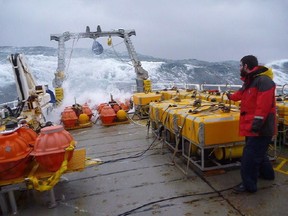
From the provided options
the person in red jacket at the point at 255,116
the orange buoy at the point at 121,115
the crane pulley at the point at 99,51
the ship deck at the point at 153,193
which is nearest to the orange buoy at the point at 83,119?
the orange buoy at the point at 121,115

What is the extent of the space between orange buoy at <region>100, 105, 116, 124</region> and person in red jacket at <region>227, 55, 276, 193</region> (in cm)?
594

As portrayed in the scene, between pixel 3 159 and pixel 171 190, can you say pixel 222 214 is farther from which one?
pixel 3 159

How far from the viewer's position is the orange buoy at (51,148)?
11.8 feet

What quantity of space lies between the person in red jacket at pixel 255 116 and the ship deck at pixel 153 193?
0.31m

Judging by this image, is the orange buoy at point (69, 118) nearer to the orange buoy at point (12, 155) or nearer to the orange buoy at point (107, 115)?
the orange buoy at point (107, 115)

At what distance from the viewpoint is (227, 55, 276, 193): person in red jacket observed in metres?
3.26

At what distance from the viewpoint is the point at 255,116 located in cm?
329

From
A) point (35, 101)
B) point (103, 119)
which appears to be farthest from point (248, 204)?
point (103, 119)

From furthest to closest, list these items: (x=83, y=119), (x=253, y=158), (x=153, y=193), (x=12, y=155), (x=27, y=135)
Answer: (x=83, y=119)
(x=27, y=135)
(x=153, y=193)
(x=12, y=155)
(x=253, y=158)

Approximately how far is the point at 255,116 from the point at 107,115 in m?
6.29

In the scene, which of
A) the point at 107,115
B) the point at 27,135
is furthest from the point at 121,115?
the point at 27,135

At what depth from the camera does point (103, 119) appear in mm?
9086

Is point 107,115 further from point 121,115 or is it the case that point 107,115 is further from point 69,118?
point 69,118

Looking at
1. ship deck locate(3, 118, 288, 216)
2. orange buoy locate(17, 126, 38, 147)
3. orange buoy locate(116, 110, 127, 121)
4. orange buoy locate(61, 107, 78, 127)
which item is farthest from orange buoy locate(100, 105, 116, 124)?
orange buoy locate(17, 126, 38, 147)
